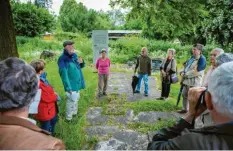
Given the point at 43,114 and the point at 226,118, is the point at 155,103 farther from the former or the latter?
the point at 226,118

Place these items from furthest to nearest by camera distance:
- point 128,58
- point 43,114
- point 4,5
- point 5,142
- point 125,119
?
point 128,58, point 125,119, point 4,5, point 43,114, point 5,142

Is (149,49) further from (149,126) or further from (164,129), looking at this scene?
(164,129)

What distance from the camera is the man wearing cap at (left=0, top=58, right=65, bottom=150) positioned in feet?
5.34

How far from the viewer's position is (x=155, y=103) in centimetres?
823

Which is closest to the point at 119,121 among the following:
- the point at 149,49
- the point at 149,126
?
the point at 149,126

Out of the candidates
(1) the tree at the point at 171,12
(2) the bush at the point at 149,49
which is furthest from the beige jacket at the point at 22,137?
(2) the bush at the point at 149,49

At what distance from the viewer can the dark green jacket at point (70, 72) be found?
6105 mm

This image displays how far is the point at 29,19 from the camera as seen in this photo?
30.3 meters

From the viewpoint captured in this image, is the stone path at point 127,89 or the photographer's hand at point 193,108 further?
the stone path at point 127,89

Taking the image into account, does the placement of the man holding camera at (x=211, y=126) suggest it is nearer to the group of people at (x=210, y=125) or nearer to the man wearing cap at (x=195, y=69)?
the group of people at (x=210, y=125)

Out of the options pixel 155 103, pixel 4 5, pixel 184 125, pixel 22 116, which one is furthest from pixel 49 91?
pixel 155 103

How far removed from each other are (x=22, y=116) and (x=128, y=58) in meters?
20.4

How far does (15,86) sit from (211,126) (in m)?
1.15

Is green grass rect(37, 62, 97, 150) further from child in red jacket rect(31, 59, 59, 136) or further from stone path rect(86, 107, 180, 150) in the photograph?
child in red jacket rect(31, 59, 59, 136)
